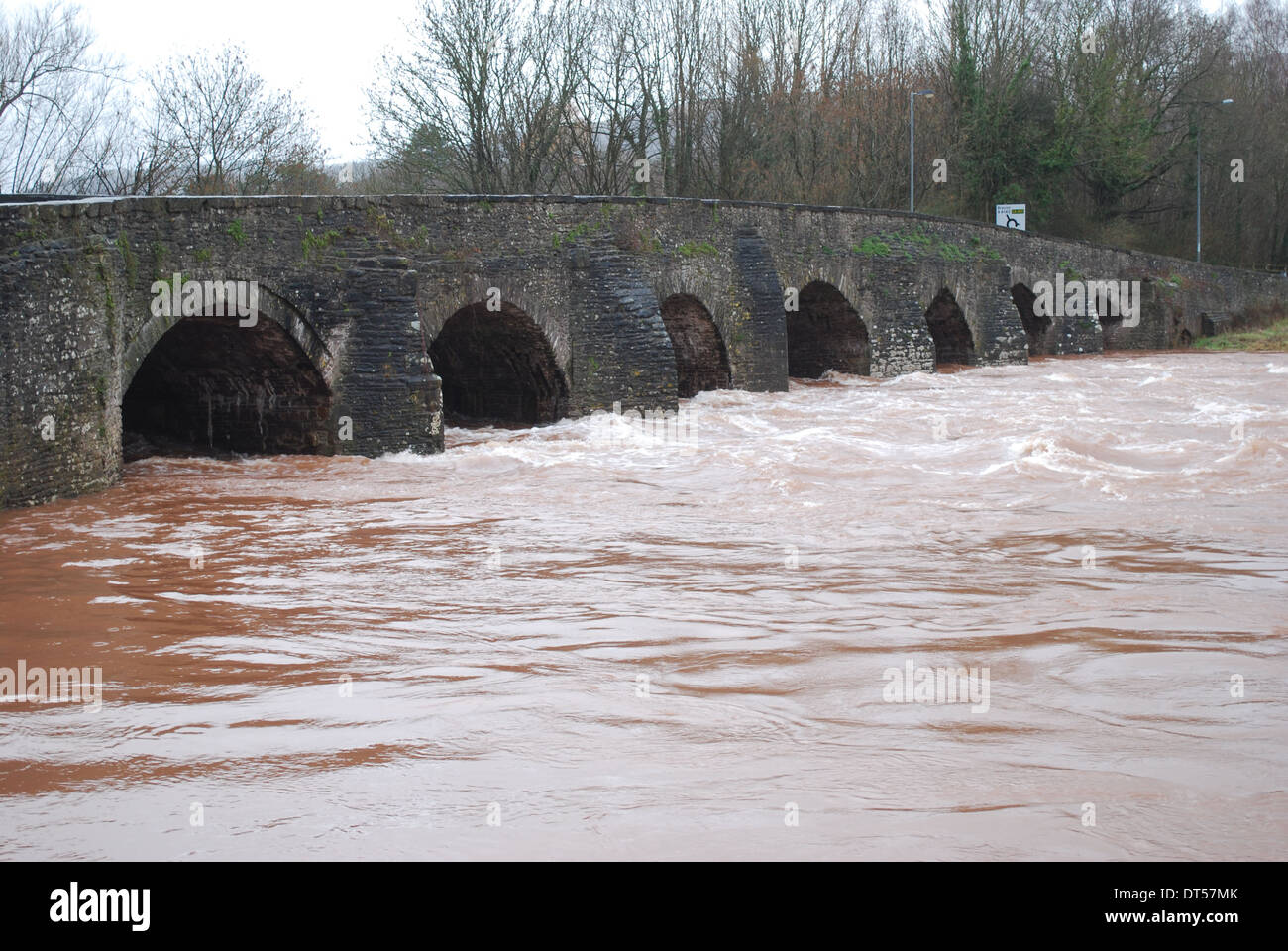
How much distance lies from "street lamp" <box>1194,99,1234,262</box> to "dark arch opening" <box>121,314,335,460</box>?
35.1 m

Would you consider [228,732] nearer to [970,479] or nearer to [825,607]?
[825,607]

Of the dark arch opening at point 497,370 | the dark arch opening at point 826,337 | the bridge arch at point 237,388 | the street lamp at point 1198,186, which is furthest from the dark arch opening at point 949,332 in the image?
the bridge arch at point 237,388

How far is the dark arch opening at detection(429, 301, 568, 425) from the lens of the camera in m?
19.4

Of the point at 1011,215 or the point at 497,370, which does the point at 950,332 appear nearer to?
the point at 1011,215

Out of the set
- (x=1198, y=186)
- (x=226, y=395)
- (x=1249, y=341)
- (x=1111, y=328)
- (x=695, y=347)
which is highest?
(x=1198, y=186)

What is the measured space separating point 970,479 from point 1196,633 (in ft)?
19.8

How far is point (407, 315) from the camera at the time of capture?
16.2 m

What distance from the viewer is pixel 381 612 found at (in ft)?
27.2

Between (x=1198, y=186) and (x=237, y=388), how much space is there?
36.9 m

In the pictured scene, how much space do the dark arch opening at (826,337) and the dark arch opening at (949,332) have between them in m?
3.81

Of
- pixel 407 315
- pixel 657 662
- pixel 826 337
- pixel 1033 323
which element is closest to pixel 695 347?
pixel 826 337

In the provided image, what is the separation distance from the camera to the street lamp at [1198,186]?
43.4m

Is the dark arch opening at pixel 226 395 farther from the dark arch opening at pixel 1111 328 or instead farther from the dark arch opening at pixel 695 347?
the dark arch opening at pixel 1111 328
